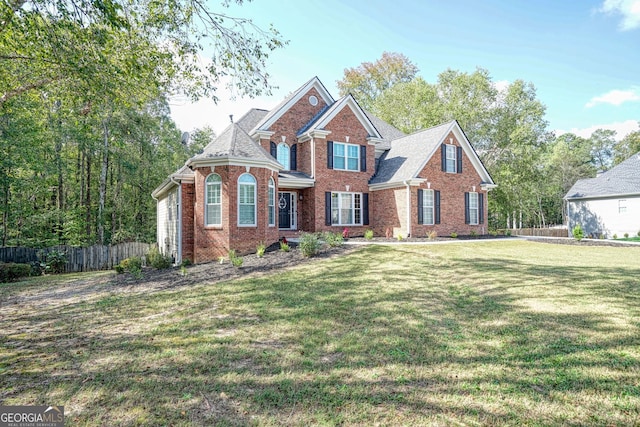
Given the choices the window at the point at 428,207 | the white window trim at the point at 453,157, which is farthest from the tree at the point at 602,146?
the window at the point at 428,207

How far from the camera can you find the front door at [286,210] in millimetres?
18344

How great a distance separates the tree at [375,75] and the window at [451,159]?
20718mm

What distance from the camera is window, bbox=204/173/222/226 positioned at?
13.8 meters

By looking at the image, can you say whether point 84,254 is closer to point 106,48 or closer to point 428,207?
point 106,48

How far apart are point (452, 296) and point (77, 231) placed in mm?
23938

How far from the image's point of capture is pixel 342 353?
468cm

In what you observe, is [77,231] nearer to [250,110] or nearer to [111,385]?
[250,110]

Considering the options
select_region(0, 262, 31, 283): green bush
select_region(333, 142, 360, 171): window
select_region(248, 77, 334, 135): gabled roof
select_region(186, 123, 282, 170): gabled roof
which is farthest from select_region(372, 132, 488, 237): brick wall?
select_region(0, 262, 31, 283): green bush

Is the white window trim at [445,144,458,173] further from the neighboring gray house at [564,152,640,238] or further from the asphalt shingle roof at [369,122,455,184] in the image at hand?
the neighboring gray house at [564,152,640,238]

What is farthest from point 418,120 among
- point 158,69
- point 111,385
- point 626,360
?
point 111,385

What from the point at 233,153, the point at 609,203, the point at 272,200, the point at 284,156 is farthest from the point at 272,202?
the point at 609,203

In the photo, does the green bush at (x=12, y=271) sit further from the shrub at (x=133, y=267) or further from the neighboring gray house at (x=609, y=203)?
the neighboring gray house at (x=609, y=203)

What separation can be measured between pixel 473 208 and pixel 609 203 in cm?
1618

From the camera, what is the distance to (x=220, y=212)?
543 inches
